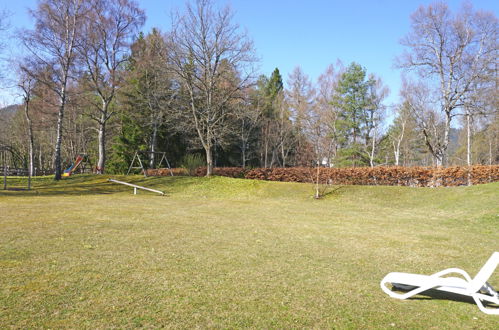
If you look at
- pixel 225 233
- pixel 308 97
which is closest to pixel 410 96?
pixel 308 97

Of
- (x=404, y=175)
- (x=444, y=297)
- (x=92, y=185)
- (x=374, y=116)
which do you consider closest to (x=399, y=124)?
(x=374, y=116)

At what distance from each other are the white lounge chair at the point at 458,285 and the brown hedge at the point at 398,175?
14602 millimetres

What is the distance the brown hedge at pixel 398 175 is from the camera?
16.9 m

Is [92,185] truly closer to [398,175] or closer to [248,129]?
[398,175]

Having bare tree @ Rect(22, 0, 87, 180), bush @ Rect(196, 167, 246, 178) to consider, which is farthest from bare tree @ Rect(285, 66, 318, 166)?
bare tree @ Rect(22, 0, 87, 180)

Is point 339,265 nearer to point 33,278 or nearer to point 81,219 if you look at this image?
point 33,278

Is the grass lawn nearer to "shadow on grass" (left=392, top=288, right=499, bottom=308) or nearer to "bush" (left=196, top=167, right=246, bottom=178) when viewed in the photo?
"shadow on grass" (left=392, top=288, right=499, bottom=308)

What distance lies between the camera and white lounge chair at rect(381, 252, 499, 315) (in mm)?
3990

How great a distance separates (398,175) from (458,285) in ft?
49.5

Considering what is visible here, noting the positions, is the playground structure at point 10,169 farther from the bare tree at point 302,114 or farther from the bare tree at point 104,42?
→ the bare tree at point 302,114

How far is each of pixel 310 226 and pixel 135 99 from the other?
80.3 ft

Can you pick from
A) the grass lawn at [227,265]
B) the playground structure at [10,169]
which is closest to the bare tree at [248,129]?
the playground structure at [10,169]

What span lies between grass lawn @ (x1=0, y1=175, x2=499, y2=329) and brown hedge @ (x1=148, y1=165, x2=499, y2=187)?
5.29 meters

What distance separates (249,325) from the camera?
11.0 feet
